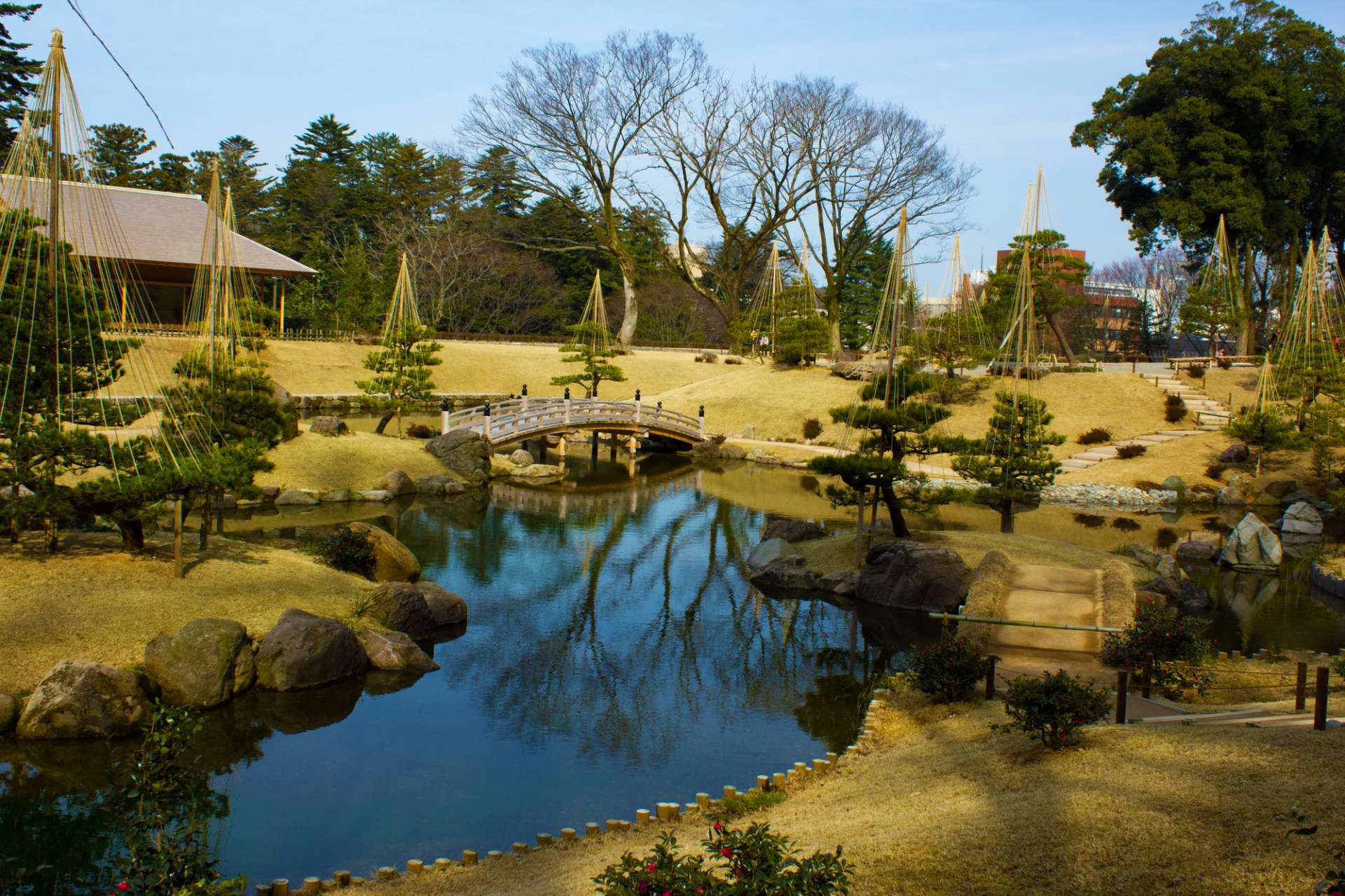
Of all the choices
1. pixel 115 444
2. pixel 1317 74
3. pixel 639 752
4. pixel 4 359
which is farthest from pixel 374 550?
pixel 1317 74

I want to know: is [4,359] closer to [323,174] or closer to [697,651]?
[697,651]

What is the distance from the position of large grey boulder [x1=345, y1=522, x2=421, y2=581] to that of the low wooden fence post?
44.8 feet

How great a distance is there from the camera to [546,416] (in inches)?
1325

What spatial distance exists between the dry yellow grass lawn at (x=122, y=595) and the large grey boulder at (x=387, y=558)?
1884 millimetres

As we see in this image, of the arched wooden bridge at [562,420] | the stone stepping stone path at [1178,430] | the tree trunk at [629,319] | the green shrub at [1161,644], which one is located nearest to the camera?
the green shrub at [1161,644]

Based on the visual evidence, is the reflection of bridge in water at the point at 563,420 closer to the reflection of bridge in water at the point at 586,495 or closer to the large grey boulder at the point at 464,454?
the large grey boulder at the point at 464,454

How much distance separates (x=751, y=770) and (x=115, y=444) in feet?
Answer: 29.4

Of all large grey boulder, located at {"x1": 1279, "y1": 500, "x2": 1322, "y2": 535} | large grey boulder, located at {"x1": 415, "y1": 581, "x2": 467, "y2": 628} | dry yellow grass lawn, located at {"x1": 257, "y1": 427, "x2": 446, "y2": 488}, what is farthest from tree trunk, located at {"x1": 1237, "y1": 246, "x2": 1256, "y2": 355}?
large grey boulder, located at {"x1": 415, "y1": 581, "x2": 467, "y2": 628}

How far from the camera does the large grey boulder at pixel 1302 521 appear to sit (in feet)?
87.0

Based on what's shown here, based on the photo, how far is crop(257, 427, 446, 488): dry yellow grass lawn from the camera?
2622 centimetres

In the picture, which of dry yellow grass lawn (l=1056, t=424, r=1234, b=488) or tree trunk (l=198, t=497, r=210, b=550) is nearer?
tree trunk (l=198, t=497, r=210, b=550)

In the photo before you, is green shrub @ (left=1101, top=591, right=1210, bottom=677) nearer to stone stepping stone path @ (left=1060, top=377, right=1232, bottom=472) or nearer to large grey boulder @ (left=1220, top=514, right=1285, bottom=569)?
large grey boulder @ (left=1220, top=514, right=1285, bottom=569)

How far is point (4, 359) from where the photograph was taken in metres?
12.4

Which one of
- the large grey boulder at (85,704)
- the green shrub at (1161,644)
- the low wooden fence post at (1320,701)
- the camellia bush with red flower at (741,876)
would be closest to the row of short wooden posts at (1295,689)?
the low wooden fence post at (1320,701)
